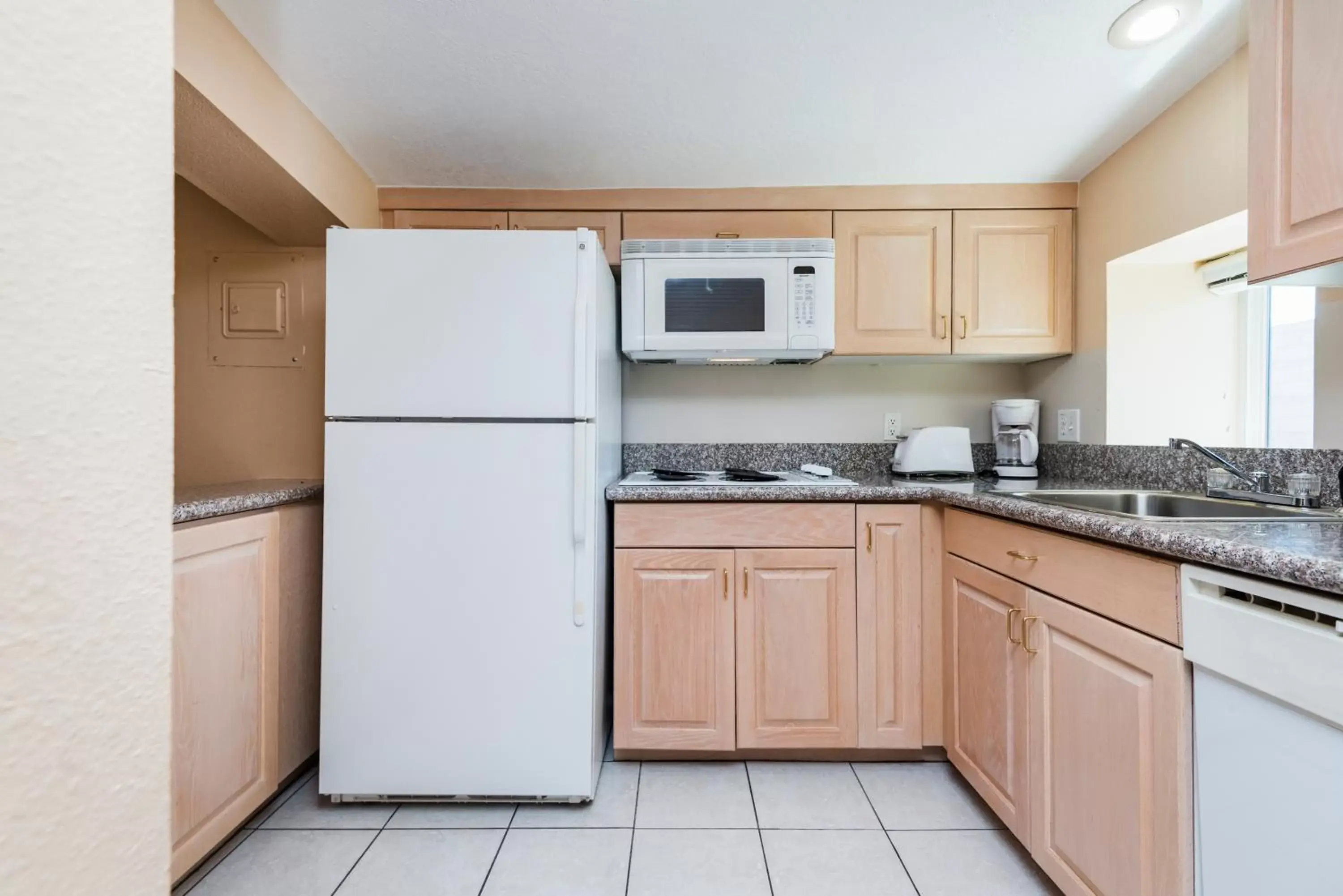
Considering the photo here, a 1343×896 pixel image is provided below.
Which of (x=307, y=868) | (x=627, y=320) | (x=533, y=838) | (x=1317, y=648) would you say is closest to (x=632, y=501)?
(x=627, y=320)

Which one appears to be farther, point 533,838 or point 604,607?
point 604,607

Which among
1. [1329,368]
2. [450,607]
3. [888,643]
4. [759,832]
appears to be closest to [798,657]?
[888,643]

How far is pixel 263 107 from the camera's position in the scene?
4.92 feet

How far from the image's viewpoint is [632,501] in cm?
181

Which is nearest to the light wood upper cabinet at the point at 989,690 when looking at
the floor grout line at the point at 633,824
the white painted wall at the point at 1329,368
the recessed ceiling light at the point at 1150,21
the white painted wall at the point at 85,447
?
the white painted wall at the point at 1329,368

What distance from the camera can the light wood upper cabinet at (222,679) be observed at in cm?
129

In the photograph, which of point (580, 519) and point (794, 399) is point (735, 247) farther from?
point (580, 519)

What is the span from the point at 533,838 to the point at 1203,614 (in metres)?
1.53

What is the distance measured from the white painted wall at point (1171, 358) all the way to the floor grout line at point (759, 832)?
1.61 metres

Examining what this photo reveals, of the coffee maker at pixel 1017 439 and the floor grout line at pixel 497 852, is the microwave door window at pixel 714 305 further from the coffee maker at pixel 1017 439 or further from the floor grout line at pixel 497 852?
the floor grout line at pixel 497 852

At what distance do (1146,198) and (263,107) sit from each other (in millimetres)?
2514

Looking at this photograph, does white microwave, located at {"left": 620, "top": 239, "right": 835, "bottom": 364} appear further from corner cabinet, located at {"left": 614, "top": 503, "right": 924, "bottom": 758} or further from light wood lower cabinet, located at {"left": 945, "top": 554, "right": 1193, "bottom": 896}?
light wood lower cabinet, located at {"left": 945, "top": 554, "right": 1193, "bottom": 896}

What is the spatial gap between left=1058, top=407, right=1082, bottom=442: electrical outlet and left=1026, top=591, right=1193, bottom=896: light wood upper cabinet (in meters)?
1.08

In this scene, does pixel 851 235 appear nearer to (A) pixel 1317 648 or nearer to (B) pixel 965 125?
(B) pixel 965 125
